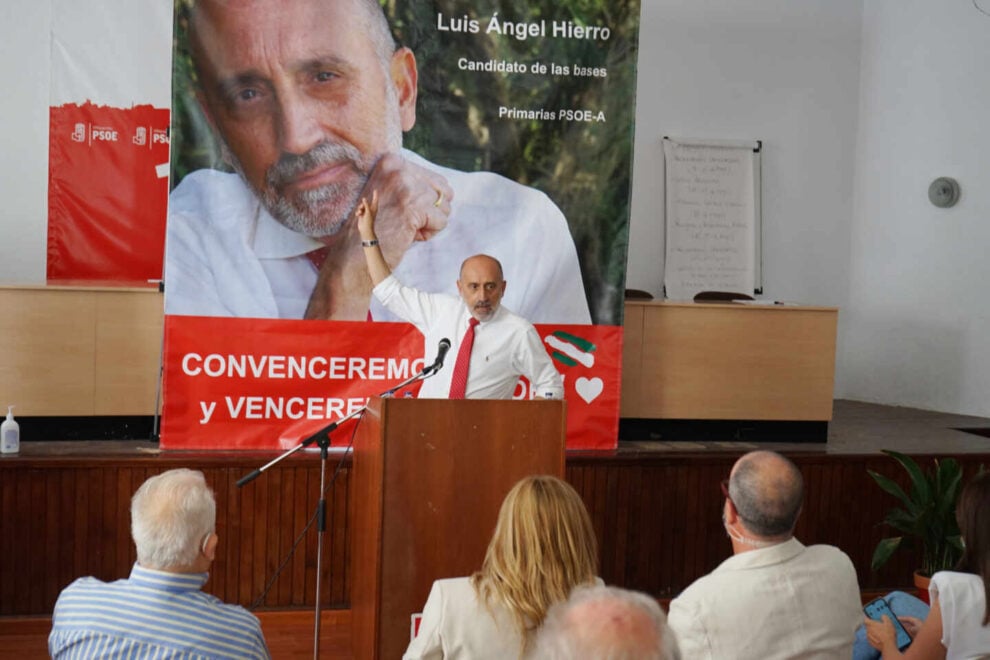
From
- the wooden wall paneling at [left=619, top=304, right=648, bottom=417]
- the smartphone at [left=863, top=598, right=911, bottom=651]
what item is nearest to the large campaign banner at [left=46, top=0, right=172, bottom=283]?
the wooden wall paneling at [left=619, top=304, right=648, bottom=417]

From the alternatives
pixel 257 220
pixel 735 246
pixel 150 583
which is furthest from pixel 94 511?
pixel 735 246

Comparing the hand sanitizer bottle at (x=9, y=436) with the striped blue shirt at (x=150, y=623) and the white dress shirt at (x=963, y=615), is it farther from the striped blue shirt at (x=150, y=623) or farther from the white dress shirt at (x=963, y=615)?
the white dress shirt at (x=963, y=615)

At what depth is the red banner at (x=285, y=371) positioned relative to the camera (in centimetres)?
516

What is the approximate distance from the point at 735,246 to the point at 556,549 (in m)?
7.17

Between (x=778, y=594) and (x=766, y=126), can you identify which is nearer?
(x=778, y=594)

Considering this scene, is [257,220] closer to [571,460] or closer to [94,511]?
[94,511]

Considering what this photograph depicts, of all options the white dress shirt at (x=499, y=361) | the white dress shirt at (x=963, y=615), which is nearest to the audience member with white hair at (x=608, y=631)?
the white dress shirt at (x=963, y=615)

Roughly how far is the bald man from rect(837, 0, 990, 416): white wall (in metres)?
6.69

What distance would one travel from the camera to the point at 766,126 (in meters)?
9.50

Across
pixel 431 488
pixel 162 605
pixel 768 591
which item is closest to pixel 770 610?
pixel 768 591

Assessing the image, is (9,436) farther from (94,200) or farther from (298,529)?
(94,200)

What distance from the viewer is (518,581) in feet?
8.15

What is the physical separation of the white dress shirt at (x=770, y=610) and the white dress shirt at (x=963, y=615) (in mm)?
229

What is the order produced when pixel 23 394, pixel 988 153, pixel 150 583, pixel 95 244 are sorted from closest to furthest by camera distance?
pixel 150 583 < pixel 23 394 < pixel 95 244 < pixel 988 153
